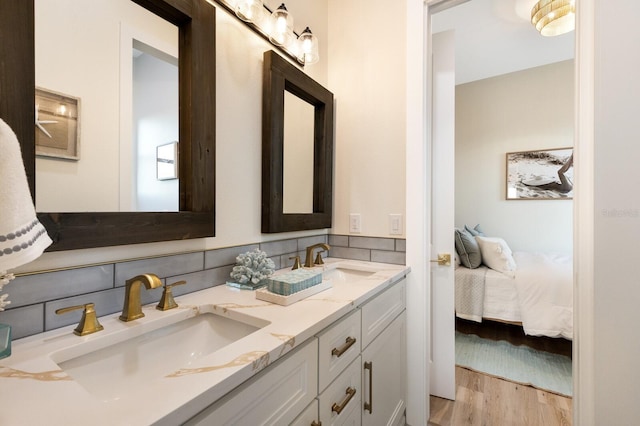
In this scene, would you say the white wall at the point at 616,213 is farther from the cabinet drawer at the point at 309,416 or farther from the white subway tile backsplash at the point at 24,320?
the white subway tile backsplash at the point at 24,320

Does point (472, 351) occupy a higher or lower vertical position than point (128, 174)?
lower

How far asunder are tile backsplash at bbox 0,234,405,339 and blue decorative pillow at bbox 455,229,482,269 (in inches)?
81.8

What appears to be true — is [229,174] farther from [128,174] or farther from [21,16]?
[21,16]

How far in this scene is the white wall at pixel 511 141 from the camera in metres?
3.43

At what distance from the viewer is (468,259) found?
2.59 m

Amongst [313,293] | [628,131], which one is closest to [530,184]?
[628,131]

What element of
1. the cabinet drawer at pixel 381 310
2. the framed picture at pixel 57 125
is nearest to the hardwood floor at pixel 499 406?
the cabinet drawer at pixel 381 310

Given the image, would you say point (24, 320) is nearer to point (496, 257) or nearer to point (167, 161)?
point (167, 161)

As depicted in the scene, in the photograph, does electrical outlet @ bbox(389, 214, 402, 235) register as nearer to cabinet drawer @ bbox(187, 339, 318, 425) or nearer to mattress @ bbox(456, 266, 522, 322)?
cabinet drawer @ bbox(187, 339, 318, 425)

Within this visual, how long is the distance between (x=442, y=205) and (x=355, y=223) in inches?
20.1

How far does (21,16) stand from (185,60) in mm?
389

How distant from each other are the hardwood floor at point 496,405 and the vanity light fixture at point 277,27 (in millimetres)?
2028

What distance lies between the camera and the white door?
1636 mm

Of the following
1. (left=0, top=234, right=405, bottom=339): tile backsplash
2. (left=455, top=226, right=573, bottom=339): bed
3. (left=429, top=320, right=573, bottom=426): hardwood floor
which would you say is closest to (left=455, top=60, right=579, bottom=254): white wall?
(left=455, top=226, right=573, bottom=339): bed
